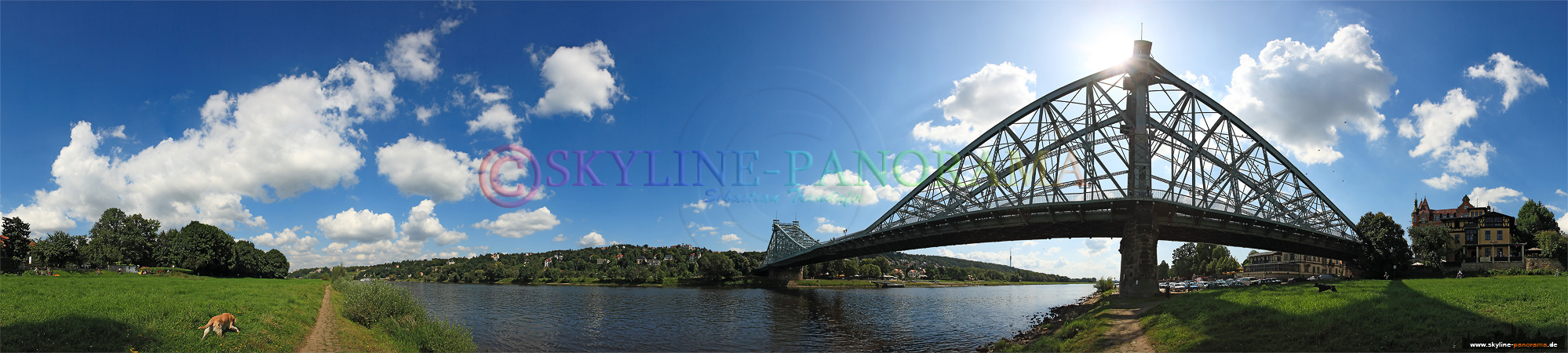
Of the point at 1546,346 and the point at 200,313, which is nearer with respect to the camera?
the point at 1546,346

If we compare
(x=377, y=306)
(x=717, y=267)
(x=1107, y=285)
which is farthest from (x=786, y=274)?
(x=377, y=306)

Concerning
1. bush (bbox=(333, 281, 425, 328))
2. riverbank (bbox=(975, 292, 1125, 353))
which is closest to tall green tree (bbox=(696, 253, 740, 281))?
bush (bbox=(333, 281, 425, 328))

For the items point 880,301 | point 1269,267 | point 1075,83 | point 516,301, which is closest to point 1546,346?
point 1075,83

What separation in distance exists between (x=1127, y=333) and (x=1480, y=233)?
95931 mm

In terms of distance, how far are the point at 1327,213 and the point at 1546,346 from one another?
237 ft

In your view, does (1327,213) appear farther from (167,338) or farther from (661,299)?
(167,338)

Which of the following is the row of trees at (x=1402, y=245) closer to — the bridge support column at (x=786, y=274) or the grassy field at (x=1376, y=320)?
the grassy field at (x=1376, y=320)

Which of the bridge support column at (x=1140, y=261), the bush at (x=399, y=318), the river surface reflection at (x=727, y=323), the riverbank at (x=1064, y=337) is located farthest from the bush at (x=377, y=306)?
the bridge support column at (x=1140, y=261)

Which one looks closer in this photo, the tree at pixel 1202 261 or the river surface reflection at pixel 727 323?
the river surface reflection at pixel 727 323

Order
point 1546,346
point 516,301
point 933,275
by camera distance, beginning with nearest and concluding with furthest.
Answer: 1. point 1546,346
2. point 516,301
3. point 933,275

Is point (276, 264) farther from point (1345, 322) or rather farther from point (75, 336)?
point (1345, 322)

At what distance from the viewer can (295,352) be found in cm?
2453

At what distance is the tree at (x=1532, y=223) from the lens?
259ft

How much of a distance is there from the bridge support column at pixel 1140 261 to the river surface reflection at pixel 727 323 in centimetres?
892
